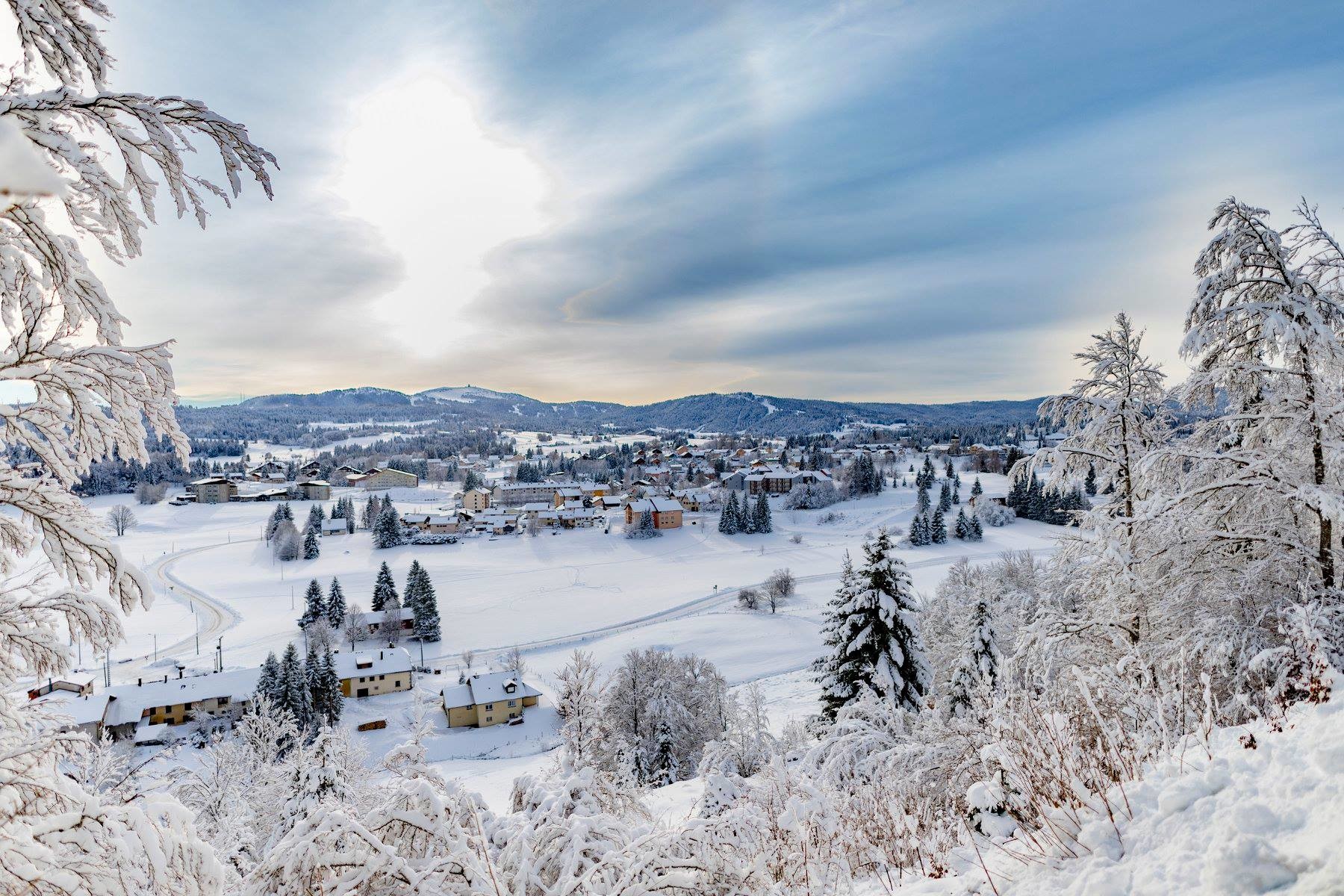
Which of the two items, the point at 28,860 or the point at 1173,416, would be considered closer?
the point at 28,860

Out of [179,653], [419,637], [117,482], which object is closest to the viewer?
[179,653]

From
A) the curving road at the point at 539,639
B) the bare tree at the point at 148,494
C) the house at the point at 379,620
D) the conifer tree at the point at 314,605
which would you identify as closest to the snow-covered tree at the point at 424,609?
the house at the point at 379,620

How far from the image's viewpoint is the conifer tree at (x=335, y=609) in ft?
149

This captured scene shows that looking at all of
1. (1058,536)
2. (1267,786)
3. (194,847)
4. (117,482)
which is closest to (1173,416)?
(1058,536)

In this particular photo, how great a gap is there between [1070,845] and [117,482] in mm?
144963

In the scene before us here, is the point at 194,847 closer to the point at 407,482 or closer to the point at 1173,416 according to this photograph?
the point at 1173,416

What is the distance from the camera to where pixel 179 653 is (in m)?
38.3

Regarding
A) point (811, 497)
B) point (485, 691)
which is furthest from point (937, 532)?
point (485, 691)

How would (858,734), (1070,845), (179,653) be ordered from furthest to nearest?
(179,653)
(858,734)
(1070,845)

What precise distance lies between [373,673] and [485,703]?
8491 mm

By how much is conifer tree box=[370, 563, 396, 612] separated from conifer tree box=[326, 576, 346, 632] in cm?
233

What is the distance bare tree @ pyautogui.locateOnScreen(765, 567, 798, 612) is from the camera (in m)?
46.5

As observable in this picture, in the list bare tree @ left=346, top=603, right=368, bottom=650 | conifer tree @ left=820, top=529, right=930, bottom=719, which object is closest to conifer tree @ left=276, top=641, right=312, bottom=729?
bare tree @ left=346, top=603, right=368, bottom=650

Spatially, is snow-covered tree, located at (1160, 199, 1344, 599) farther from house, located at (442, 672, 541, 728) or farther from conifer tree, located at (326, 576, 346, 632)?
conifer tree, located at (326, 576, 346, 632)
